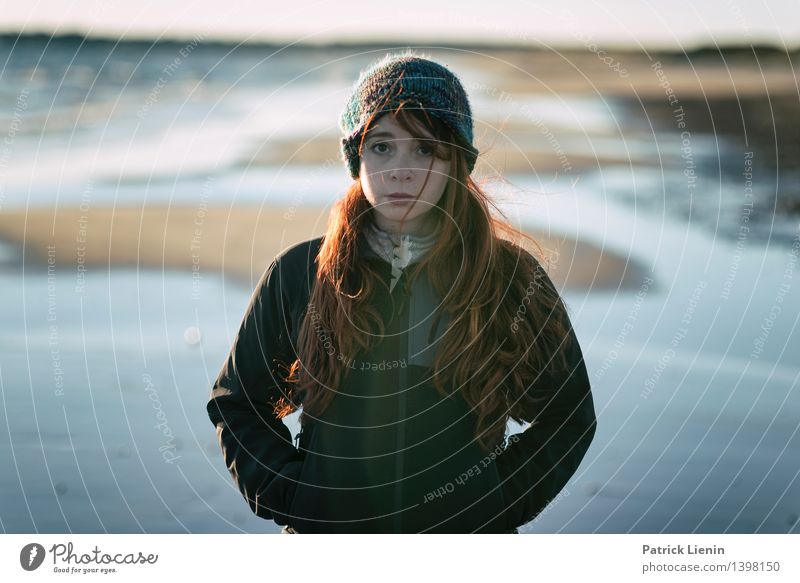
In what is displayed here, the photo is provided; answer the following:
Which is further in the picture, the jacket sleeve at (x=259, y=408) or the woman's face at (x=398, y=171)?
the jacket sleeve at (x=259, y=408)

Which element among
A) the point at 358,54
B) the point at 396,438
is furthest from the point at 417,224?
the point at 358,54

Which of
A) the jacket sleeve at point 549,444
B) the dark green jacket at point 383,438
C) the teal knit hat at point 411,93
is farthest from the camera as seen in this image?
the jacket sleeve at point 549,444

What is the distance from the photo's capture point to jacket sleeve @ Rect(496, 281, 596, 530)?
3090mm

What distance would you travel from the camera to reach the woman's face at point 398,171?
9.62 ft

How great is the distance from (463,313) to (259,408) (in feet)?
2.23

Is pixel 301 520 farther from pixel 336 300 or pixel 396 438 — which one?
pixel 336 300

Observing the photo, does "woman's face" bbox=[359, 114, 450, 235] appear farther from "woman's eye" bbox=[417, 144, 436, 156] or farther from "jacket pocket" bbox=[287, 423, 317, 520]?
"jacket pocket" bbox=[287, 423, 317, 520]

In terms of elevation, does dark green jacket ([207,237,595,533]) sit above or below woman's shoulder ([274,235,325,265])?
below

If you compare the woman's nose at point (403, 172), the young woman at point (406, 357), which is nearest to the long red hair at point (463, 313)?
the young woman at point (406, 357)

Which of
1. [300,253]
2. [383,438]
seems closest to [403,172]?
[300,253]

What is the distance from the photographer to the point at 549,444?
10.3 ft

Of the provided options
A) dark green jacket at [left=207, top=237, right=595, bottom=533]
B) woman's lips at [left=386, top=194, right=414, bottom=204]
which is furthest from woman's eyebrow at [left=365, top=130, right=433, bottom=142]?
dark green jacket at [left=207, top=237, right=595, bottom=533]

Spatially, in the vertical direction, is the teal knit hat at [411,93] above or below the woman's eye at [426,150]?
above

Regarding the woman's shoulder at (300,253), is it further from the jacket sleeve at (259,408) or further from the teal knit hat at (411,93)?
the teal knit hat at (411,93)
